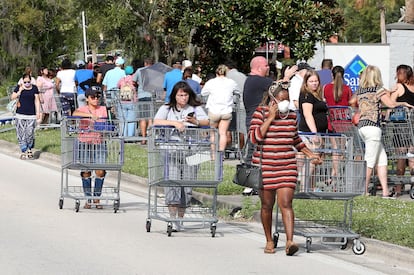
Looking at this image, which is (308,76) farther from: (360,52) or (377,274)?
(360,52)

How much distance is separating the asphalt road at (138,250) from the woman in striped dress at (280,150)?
55 centimetres

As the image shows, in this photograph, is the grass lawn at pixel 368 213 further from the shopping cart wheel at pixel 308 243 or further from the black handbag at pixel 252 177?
the black handbag at pixel 252 177

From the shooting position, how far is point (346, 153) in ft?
38.7

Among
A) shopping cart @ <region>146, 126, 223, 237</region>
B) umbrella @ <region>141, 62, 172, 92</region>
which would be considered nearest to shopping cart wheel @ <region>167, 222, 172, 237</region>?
shopping cart @ <region>146, 126, 223, 237</region>

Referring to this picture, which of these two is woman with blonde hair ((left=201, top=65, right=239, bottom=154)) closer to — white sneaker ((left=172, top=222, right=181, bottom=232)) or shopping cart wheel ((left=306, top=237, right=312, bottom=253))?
white sneaker ((left=172, top=222, right=181, bottom=232))

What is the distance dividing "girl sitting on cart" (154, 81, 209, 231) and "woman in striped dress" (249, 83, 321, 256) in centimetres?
185

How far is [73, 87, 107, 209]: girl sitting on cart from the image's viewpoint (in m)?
14.6

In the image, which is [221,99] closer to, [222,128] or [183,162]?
[222,128]

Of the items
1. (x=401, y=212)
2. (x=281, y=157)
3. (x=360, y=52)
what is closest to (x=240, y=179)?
(x=281, y=157)

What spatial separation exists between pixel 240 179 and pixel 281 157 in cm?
56

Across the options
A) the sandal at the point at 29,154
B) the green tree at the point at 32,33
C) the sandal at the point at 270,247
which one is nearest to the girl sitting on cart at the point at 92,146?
the sandal at the point at 270,247

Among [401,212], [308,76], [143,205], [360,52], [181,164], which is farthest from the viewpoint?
[360,52]

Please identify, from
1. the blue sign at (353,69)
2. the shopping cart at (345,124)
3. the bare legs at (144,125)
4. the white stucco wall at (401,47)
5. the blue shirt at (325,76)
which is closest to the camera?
the shopping cart at (345,124)

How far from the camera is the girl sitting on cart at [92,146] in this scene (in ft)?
48.0
